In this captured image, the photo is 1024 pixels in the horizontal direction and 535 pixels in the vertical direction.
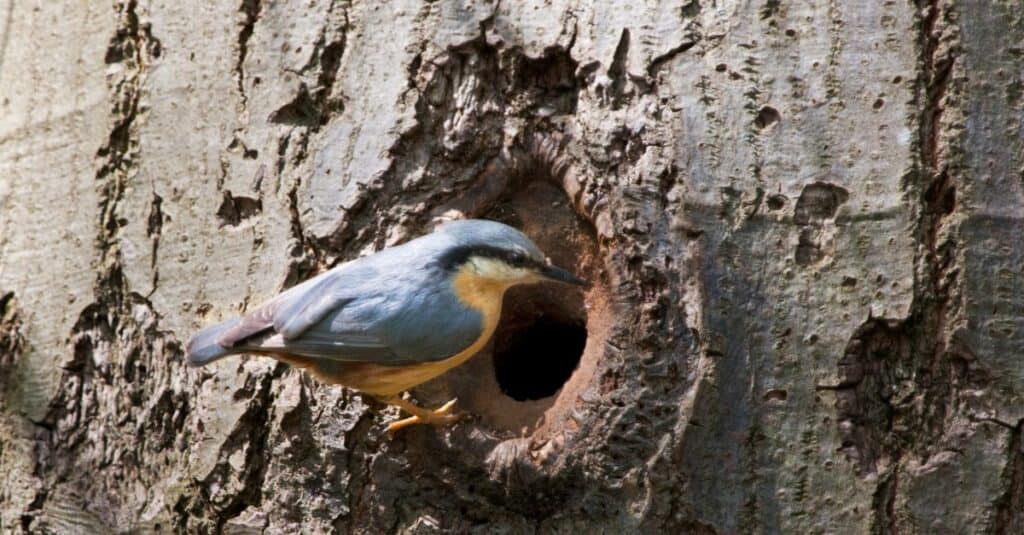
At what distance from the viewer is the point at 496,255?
2713mm

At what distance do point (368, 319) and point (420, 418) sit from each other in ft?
0.91

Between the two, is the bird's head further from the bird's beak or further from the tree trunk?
the tree trunk

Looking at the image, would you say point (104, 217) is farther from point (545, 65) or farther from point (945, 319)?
point (945, 319)

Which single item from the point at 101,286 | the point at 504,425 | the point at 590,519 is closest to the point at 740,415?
the point at 590,519

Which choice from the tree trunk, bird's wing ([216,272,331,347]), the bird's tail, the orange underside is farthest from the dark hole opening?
the bird's tail

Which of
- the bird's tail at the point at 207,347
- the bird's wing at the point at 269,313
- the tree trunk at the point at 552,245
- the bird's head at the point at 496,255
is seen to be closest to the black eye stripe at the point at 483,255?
the bird's head at the point at 496,255

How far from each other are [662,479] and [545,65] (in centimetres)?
103

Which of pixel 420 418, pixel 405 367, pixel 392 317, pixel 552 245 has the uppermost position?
pixel 552 245

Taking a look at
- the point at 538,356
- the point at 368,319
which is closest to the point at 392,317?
the point at 368,319

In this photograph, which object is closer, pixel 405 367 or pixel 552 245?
pixel 405 367

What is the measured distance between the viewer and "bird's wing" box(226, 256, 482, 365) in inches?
101

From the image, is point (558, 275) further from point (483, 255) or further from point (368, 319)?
point (368, 319)

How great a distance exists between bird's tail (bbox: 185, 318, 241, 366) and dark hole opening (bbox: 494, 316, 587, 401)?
0.95 meters

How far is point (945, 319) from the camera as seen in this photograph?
2.37 metres
